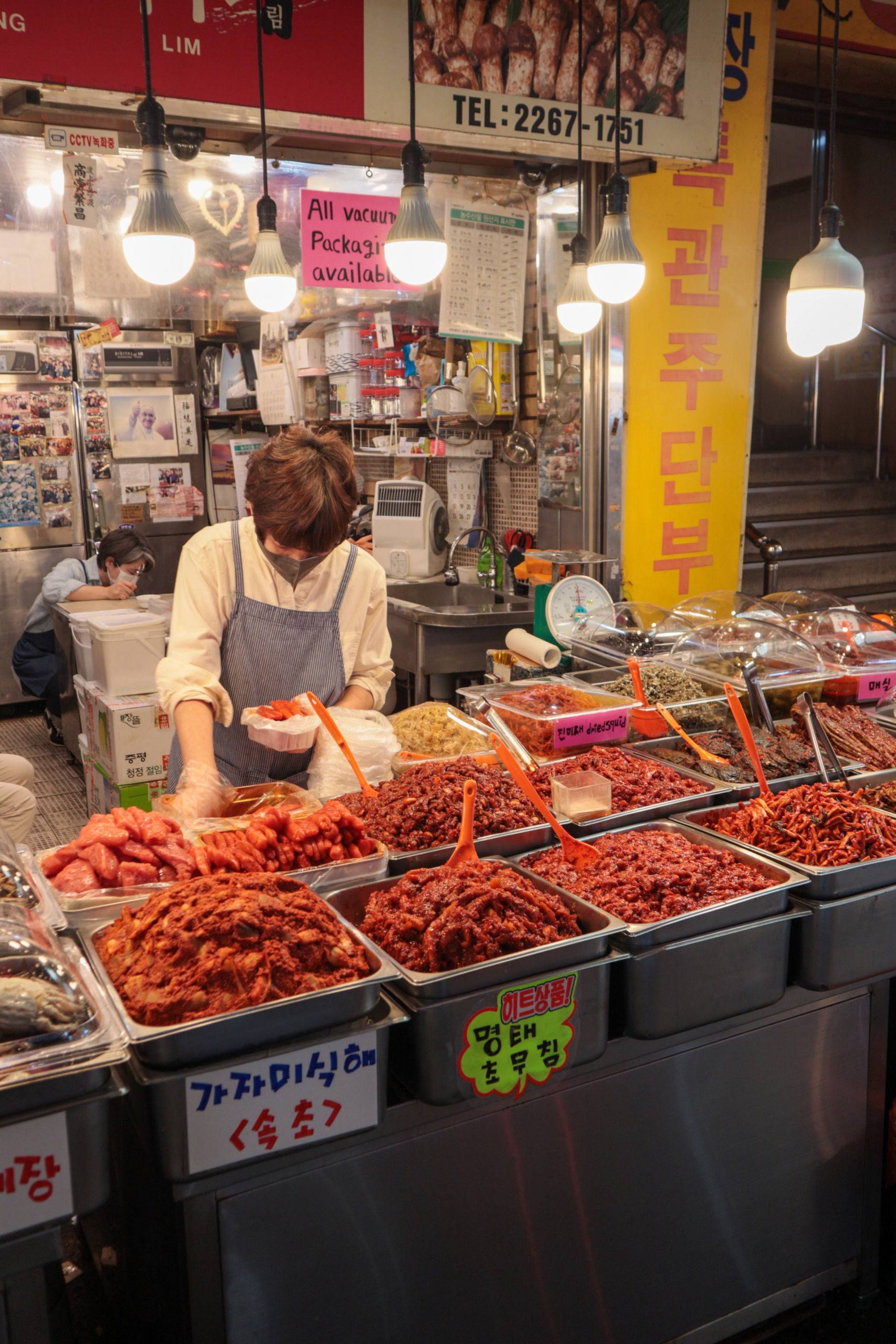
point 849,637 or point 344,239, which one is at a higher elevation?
point 344,239

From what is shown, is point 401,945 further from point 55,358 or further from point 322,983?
point 55,358

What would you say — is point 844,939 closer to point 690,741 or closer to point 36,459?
point 690,741

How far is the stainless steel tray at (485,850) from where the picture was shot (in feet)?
A: 6.21

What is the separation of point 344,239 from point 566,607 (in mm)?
1727

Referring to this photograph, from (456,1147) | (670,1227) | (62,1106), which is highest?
(62,1106)

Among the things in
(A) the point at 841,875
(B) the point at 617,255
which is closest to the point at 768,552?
(B) the point at 617,255

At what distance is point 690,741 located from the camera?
2521 mm

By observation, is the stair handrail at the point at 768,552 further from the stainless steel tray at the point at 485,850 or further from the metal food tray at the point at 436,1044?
the metal food tray at the point at 436,1044

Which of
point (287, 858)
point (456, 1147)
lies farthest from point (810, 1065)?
point (287, 858)

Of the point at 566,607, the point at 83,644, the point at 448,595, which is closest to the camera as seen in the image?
the point at 566,607

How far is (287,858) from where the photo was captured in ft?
5.89

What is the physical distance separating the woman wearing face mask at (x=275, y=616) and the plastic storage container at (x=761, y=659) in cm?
96

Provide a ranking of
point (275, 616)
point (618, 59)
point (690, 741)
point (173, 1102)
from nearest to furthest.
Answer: point (173, 1102), point (690, 741), point (275, 616), point (618, 59)

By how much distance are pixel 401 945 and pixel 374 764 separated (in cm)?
93
